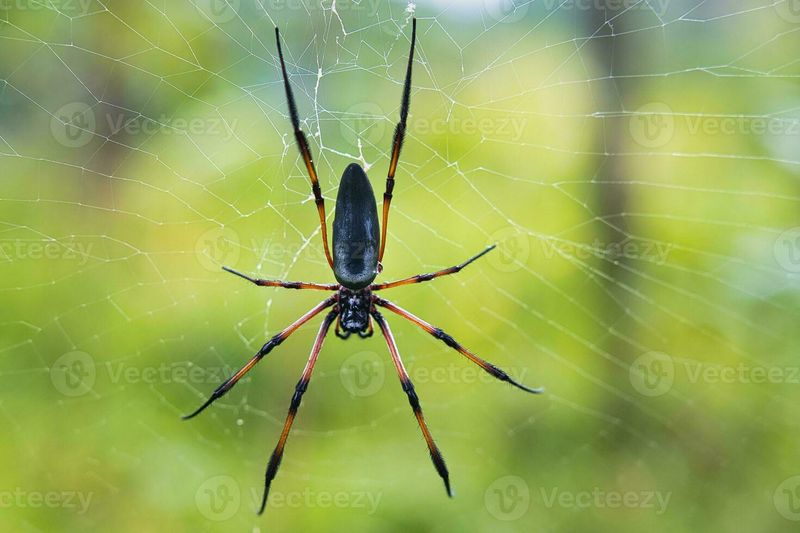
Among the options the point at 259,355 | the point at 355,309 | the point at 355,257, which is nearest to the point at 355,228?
the point at 355,257

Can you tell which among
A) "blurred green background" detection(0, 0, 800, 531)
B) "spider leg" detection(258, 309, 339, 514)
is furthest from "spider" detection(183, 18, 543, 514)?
"blurred green background" detection(0, 0, 800, 531)

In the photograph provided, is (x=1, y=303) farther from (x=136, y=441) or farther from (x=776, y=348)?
(x=776, y=348)

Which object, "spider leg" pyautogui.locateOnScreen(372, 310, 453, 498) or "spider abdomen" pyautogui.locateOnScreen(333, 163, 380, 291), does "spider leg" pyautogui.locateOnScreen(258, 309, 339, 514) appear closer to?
"spider leg" pyautogui.locateOnScreen(372, 310, 453, 498)

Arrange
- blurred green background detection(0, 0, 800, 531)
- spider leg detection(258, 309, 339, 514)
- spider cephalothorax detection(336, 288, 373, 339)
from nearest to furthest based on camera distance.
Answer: spider leg detection(258, 309, 339, 514), spider cephalothorax detection(336, 288, 373, 339), blurred green background detection(0, 0, 800, 531)

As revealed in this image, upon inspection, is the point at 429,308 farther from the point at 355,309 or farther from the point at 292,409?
the point at 292,409

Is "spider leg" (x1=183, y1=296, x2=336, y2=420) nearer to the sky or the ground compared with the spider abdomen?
nearer to the ground
